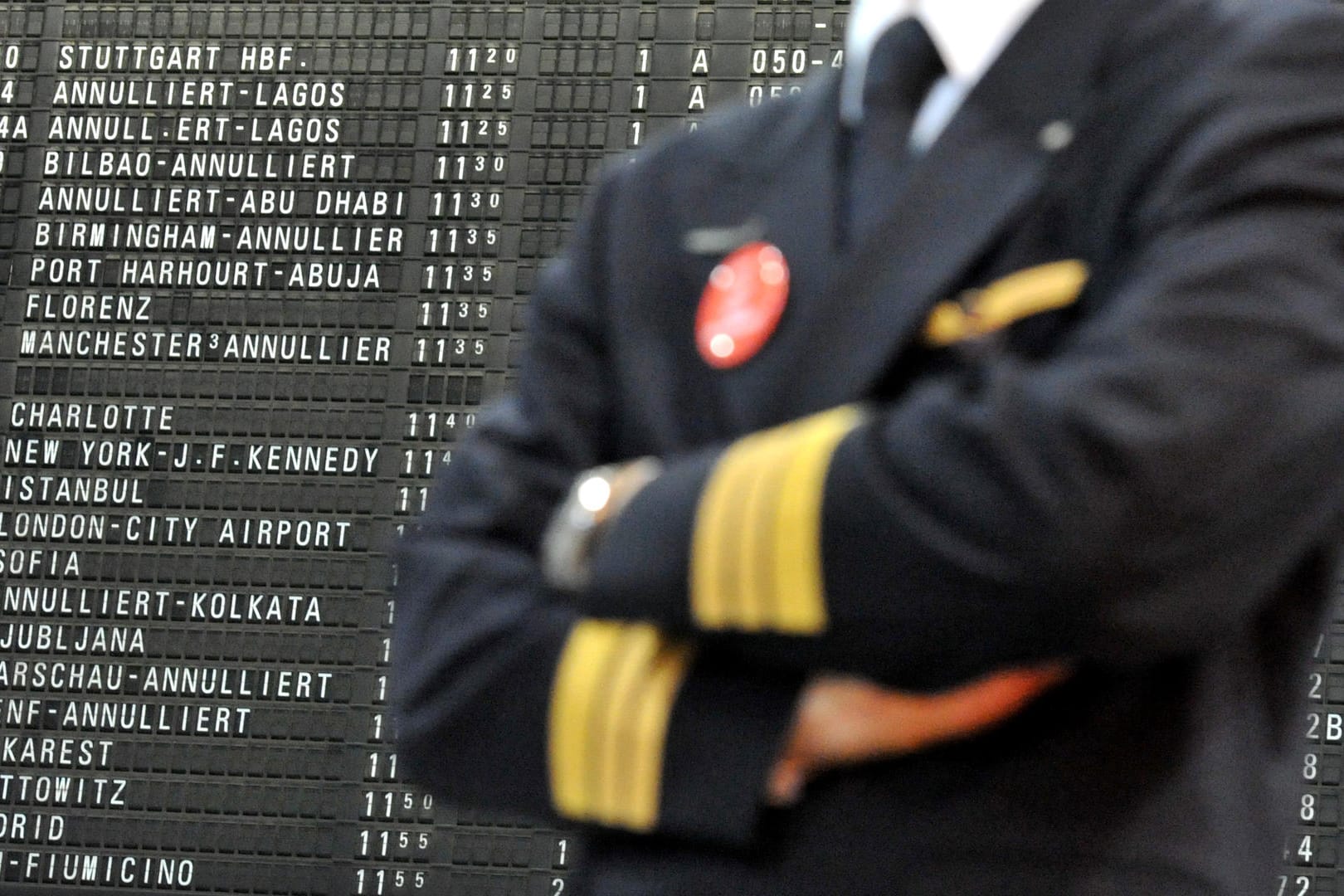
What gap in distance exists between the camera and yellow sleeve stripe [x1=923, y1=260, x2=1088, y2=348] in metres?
2.12

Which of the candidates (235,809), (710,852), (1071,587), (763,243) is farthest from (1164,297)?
(235,809)

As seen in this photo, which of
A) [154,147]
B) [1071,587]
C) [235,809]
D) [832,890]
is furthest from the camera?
[154,147]

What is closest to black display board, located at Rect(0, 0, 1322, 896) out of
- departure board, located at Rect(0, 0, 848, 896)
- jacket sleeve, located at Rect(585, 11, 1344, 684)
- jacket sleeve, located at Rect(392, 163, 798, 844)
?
departure board, located at Rect(0, 0, 848, 896)

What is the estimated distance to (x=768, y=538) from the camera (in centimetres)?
202

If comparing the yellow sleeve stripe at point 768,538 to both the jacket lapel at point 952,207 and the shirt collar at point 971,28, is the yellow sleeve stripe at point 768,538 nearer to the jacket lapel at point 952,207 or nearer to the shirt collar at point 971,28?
the jacket lapel at point 952,207

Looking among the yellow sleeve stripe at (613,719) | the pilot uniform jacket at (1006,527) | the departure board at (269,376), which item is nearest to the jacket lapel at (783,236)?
the pilot uniform jacket at (1006,527)

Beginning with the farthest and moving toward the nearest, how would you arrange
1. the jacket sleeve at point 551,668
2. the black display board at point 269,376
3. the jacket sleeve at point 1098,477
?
the black display board at point 269,376
the jacket sleeve at point 551,668
the jacket sleeve at point 1098,477

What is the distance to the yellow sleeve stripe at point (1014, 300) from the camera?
212 cm

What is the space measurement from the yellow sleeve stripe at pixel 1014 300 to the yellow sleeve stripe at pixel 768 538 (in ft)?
0.50

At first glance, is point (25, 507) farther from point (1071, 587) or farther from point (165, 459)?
point (1071, 587)

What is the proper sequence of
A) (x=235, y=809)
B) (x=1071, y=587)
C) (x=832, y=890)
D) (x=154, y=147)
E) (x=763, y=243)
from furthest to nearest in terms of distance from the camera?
(x=154, y=147), (x=235, y=809), (x=763, y=243), (x=832, y=890), (x=1071, y=587)

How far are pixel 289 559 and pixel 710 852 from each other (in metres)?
44.7

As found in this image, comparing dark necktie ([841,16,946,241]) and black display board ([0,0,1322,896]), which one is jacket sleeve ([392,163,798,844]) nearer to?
dark necktie ([841,16,946,241])

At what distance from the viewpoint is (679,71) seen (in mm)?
47062
